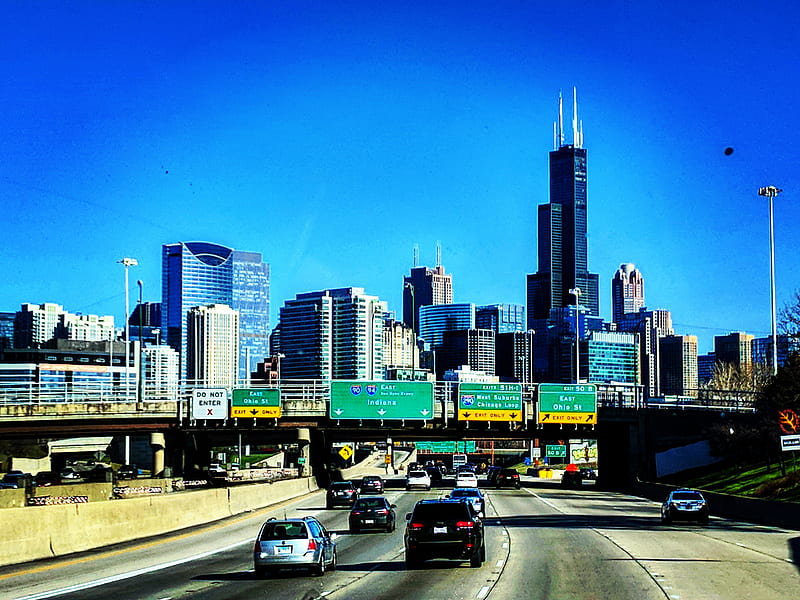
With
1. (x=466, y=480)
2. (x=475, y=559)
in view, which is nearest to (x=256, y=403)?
(x=466, y=480)

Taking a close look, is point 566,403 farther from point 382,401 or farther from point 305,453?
point 305,453

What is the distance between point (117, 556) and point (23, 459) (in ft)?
330

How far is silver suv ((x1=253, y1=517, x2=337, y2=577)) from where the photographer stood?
27578mm

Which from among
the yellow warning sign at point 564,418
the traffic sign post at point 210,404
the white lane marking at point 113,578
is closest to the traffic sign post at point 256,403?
the traffic sign post at point 210,404

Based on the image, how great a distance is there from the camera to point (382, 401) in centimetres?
7850

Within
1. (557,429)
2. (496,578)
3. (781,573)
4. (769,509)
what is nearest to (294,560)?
(496,578)

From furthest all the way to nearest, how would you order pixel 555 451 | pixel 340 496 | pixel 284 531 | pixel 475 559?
pixel 555 451 < pixel 340 496 < pixel 475 559 < pixel 284 531

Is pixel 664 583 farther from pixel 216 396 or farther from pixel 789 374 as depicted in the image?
pixel 216 396

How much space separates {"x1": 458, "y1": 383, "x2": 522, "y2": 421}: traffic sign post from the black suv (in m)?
49.7

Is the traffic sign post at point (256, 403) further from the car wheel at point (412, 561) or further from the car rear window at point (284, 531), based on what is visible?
the car rear window at point (284, 531)

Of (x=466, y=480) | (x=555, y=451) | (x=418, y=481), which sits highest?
(x=466, y=480)

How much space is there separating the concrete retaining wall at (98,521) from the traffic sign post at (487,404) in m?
25.2

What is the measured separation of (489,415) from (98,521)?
45138 millimetres

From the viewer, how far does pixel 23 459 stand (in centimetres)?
12850
